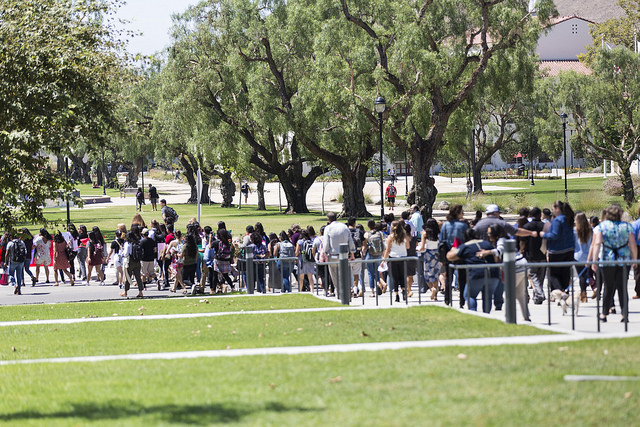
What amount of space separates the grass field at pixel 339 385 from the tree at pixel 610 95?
130 feet

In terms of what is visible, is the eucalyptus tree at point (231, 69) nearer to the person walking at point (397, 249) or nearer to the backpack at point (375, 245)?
the backpack at point (375, 245)

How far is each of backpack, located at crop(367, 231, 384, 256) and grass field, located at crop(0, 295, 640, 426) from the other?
5.82 metres

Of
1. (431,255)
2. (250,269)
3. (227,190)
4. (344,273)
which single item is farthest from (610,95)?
(344,273)

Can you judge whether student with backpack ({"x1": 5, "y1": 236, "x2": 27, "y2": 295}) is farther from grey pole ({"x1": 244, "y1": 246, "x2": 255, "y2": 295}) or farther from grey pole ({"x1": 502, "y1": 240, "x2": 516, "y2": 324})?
grey pole ({"x1": 502, "y1": 240, "x2": 516, "y2": 324})

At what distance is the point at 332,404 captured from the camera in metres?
6.92

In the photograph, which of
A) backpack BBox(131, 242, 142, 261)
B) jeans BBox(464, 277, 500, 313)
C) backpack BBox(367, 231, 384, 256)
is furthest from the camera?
backpack BBox(131, 242, 142, 261)

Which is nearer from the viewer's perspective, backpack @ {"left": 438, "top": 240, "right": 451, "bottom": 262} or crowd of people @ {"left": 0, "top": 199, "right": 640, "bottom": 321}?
crowd of people @ {"left": 0, "top": 199, "right": 640, "bottom": 321}

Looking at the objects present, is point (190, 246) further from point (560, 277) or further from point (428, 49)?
point (428, 49)

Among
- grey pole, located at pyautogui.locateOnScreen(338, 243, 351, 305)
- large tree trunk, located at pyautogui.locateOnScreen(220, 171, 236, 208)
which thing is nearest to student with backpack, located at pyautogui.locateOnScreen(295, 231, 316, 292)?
grey pole, located at pyautogui.locateOnScreen(338, 243, 351, 305)

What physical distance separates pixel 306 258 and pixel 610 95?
33.3 m

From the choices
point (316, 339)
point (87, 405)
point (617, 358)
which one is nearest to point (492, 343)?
point (617, 358)

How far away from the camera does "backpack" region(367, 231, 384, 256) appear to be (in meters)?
17.2

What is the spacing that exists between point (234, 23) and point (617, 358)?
114 ft

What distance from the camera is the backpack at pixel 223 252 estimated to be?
2042 cm
